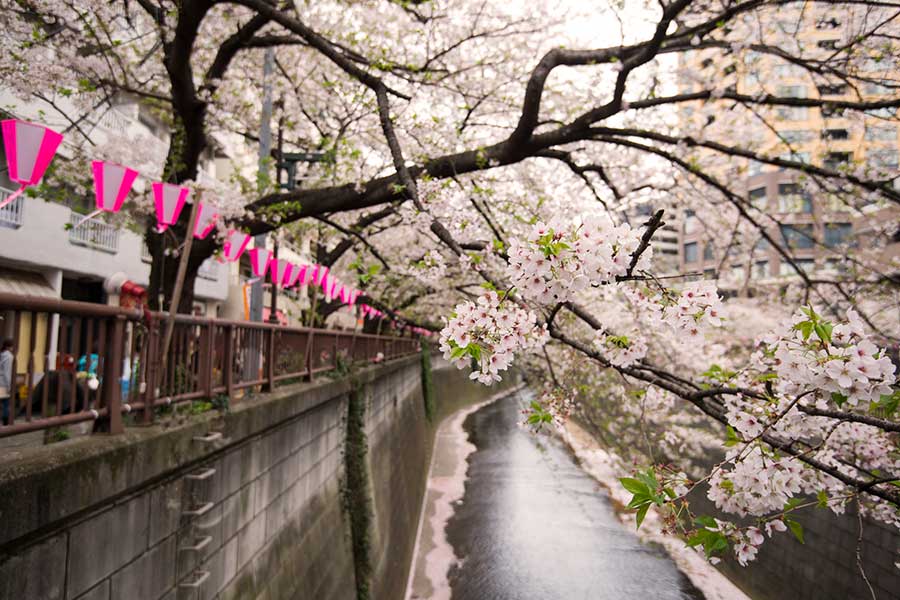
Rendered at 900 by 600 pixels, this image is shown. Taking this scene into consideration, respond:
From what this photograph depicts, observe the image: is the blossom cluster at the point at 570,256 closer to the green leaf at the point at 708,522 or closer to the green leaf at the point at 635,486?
the green leaf at the point at 635,486

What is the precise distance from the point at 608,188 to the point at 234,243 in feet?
20.1

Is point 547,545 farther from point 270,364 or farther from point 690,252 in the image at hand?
point 690,252

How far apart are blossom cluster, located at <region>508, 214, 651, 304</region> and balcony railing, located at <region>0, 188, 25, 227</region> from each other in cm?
1598

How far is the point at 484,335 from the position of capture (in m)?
2.96

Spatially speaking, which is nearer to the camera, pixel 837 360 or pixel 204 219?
pixel 837 360

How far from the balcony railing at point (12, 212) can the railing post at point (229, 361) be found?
40.8ft

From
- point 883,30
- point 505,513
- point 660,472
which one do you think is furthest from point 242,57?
point 505,513

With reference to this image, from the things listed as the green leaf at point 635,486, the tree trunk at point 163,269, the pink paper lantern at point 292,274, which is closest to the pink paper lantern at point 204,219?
the tree trunk at point 163,269

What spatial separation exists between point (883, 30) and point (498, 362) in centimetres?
711

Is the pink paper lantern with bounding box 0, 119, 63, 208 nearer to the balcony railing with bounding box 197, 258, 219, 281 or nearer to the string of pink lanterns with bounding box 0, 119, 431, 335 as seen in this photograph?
the string of pink lanterns with bounding box 0, 119, 431, 335

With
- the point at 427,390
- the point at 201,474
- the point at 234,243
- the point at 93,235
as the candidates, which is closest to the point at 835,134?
the point at 234,243

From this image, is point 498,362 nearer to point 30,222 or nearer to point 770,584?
point 770,584

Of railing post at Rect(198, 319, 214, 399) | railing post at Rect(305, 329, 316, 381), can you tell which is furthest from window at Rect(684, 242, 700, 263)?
railing post at Rect(198, 319, 214, 399)

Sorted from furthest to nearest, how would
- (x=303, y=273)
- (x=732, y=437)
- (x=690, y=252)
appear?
(x=690, y=252)
(x=303, y=273)
(x=732, y=437)
